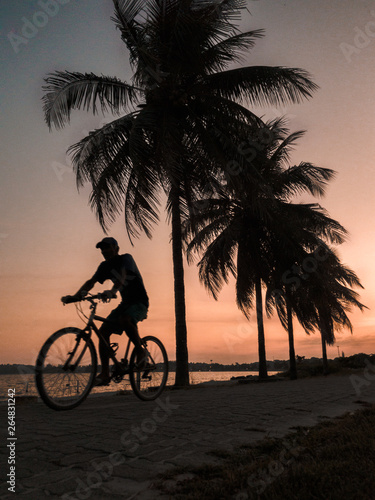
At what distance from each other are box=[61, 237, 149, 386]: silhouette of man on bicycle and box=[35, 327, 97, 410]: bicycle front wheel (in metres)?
0.19

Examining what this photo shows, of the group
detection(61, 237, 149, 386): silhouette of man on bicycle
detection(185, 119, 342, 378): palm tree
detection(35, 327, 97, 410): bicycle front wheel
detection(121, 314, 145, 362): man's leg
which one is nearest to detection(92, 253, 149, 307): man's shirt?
detection(61, 237, 149, 386): silhouette of man on bicycle

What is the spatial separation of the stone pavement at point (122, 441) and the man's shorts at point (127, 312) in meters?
1.13

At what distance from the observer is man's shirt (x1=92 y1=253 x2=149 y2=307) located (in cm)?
550

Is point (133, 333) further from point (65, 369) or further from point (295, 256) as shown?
point (295, 256)

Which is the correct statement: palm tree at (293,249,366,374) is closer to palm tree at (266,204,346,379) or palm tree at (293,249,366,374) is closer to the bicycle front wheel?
palm tree at (266,204,346,379)

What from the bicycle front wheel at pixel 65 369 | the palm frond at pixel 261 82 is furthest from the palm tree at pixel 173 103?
the bicycle front wheel at pixel 65 369

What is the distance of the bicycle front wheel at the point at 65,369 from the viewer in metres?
4.71

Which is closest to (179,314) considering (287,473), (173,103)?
(173,103)

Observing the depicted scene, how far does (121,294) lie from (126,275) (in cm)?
32

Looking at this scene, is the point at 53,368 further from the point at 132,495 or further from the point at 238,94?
the point at 238,94

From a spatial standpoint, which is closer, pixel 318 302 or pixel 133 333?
pixel 133 333

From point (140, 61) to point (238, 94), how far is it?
122 inches

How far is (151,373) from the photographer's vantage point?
6.32m

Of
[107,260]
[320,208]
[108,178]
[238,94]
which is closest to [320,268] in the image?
[320,208]
